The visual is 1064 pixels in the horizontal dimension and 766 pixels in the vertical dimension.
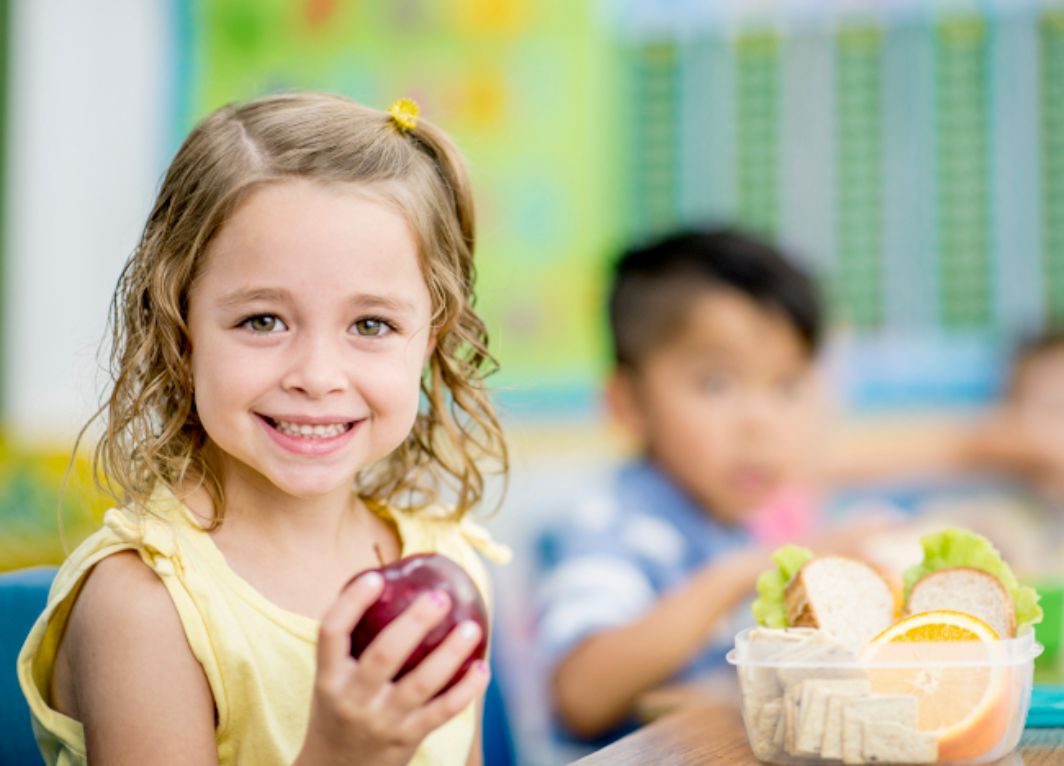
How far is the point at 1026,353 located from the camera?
105 inches

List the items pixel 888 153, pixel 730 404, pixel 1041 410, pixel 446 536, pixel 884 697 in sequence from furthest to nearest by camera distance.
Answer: pixel 888 153, pixel 1041 410, pixel 730 404, pixel 446 536, pixel 884 697

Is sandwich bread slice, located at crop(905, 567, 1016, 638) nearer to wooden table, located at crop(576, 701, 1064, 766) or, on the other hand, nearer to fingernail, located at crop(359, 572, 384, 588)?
wooden table, located at crop(576, 701, 1064, 766)

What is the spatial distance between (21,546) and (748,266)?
2.16 m

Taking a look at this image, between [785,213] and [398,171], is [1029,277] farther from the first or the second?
[398,171]

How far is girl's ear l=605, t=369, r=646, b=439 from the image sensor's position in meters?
1.89

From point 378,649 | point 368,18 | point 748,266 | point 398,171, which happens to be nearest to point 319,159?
point 398,171

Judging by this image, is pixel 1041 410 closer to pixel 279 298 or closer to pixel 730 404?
pixel 730 404

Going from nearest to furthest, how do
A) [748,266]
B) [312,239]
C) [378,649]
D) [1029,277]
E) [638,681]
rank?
[378,649] < [312,239] < [638,681] < [748,266] < [1029,277]

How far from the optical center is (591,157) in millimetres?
2957

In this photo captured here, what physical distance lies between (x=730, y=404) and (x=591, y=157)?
1303mm

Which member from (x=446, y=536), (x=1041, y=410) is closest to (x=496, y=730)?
(x=446, y=536)

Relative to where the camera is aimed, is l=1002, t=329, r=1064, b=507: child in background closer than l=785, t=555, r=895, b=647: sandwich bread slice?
No

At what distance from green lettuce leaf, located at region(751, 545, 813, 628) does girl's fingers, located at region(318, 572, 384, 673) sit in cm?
24

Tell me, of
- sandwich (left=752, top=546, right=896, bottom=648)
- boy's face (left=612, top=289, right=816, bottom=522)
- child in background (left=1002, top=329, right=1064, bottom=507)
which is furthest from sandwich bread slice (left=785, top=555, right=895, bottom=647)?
child in background (left=1002, top=329, right=1064, bottom=507)
